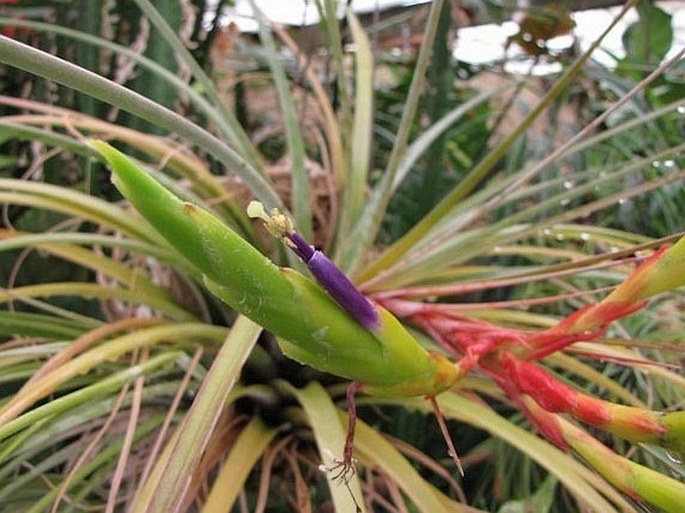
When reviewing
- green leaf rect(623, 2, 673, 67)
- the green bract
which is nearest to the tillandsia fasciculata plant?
the green bract

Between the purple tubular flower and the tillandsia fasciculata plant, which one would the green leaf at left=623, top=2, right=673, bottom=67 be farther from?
the purple tubular flower

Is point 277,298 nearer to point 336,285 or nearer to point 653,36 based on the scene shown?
point 336,285

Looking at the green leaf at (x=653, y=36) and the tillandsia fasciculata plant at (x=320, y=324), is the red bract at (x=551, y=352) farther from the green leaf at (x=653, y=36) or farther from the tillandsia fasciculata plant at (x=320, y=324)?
the green leaf at (x=653, y=36)

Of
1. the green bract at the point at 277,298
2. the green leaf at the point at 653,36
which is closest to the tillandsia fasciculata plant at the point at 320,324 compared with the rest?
the green bract at the point at 277,298

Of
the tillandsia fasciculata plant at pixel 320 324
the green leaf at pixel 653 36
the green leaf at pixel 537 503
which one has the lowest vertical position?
the green leaf at pixel 537 503

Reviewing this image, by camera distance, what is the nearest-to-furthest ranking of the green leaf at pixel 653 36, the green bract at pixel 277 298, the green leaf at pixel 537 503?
the green bract at pixel 277 298 < the green leaf at pixel 537 503 < the green leaf at pixel 653 36

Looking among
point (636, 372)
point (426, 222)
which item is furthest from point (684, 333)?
point (426, 222)

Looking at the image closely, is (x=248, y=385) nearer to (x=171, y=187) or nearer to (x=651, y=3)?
(x=171, y=187)

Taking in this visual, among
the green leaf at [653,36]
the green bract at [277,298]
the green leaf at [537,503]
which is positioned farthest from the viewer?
the green leaf at [653,36]
